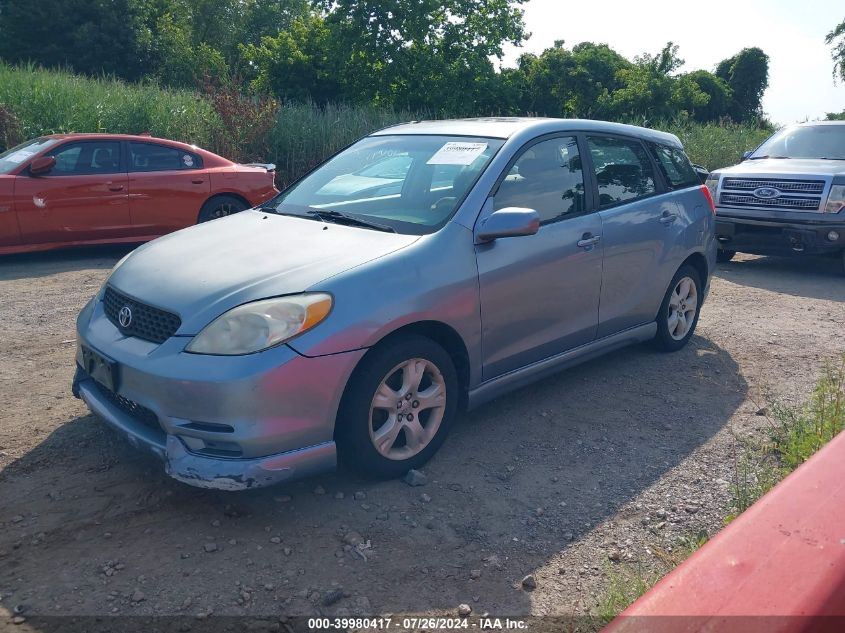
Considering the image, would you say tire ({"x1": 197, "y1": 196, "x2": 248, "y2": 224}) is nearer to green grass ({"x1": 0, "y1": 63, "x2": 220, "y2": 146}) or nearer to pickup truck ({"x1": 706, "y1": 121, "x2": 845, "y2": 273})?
green grass ({"x1": 0, "y1": 63, "x2": 220, "y2": 146})

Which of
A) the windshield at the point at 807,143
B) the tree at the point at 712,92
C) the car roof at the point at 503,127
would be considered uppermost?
the tree at the point at 712,92

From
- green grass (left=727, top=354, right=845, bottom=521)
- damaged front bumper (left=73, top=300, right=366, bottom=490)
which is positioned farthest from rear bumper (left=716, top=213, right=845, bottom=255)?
damaged front bumper (left=73, top=300, right=366, bottom=490)

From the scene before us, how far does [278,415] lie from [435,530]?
85cm

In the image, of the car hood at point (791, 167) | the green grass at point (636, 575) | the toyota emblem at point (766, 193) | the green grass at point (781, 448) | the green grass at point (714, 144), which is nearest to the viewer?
the green grass at point (636, 575)

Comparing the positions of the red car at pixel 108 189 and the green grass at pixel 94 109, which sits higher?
the green grass at pixel 94 109

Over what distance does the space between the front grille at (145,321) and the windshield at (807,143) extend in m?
9.29

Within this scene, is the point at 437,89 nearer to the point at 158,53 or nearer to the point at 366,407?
the point at 158,53

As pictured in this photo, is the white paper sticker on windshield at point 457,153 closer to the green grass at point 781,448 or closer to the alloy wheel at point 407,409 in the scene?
the alloy wheel at point 407,409

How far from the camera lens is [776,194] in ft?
31.2

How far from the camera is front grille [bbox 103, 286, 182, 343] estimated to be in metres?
3.47

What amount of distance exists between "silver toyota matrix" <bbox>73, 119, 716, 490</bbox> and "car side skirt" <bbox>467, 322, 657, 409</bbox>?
1 centimetres

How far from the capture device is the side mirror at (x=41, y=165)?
8680 mm

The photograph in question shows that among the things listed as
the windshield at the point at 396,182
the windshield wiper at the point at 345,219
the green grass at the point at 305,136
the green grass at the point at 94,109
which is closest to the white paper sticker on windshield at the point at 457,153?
the windshield at the point at 396,182

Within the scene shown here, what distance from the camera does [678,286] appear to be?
582 cm
